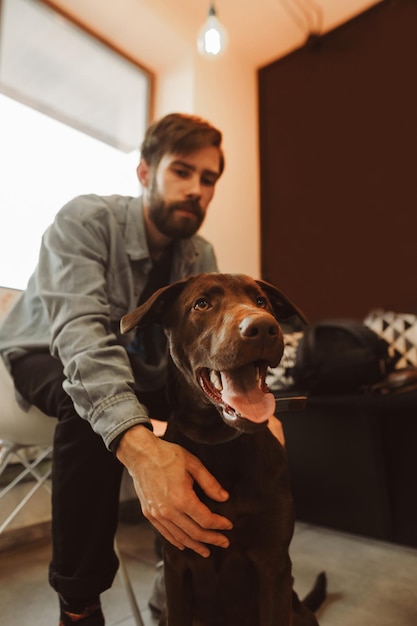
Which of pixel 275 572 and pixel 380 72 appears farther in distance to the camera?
pixel 380 72

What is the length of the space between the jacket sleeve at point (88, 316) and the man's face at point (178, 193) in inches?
8.4

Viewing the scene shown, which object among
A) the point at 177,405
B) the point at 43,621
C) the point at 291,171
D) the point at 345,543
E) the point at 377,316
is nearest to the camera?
the point at 177,405

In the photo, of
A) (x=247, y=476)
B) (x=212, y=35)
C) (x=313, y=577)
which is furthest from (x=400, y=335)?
(x=212, y=35)

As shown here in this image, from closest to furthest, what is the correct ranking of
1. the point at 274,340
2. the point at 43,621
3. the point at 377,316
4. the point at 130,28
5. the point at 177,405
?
1. the point at 274,340
2. the point at 177,405
3. the point at 43,621
4. the point at 377,316
5. the point at 130,28

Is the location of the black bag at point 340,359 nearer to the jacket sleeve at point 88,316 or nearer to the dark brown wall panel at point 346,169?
the dark brown wall panel at point 346,169

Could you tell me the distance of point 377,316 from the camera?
231cm

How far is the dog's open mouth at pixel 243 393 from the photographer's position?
2.65ft

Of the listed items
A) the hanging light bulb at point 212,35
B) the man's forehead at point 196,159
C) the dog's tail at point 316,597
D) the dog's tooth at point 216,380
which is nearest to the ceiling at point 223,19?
the hanging light bulb at point 212,35

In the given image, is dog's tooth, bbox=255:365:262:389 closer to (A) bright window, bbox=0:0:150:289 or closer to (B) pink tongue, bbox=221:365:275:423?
(B) pink tongue, bbox=221:365:275:423

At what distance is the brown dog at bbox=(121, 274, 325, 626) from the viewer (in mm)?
845

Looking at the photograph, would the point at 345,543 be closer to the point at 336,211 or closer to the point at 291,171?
the point at 336,211

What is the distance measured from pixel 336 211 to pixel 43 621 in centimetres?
258

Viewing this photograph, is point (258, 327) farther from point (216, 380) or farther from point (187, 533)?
point (187, 533)

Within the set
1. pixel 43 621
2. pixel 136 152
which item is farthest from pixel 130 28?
pixel 43 621
